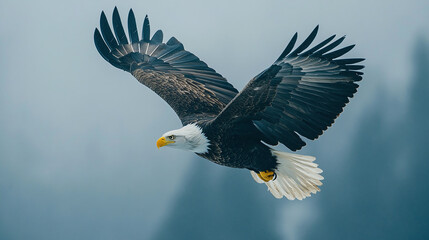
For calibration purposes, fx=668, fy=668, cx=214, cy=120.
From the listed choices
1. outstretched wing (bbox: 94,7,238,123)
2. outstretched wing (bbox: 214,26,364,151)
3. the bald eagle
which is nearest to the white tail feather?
the bald eagle

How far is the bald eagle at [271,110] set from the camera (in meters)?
5.39

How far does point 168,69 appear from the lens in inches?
301

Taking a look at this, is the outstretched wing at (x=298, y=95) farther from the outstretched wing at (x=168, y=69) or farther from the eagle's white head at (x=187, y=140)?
the outstretched wing at (x=168, y=69)

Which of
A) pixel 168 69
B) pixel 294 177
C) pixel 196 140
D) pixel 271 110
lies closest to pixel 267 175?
pixel 294 177

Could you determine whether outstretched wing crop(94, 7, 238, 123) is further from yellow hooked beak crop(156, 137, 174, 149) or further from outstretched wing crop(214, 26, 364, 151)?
outstretched wing crop(214, 26, 364, 151)

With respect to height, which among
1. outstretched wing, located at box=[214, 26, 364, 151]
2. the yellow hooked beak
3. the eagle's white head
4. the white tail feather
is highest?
outstretched wing, located at box=[214, 26, 364, 151]

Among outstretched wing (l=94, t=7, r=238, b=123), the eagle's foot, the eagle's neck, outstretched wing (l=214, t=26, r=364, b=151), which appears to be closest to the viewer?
outstretched wing (l=214, t=26, r=364, b=151)

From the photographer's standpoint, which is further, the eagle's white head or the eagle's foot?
the eagle's foot

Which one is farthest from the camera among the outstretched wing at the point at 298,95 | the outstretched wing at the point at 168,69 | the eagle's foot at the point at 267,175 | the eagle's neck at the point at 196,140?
the outstretched wing at the point at 168,69

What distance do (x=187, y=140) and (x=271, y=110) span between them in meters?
0.84

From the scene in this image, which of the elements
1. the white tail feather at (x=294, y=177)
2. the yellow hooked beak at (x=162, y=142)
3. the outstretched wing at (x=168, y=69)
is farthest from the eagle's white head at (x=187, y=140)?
the white tail feather at (x=294, y=177)

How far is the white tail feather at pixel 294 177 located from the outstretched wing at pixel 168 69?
86 centimetres

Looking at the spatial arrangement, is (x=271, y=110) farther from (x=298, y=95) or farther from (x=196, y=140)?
(x=196, y=140)

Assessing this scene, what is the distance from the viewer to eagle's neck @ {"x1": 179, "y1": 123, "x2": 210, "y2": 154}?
5883mm
